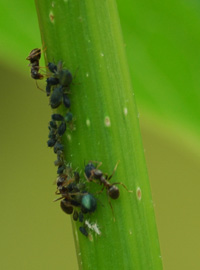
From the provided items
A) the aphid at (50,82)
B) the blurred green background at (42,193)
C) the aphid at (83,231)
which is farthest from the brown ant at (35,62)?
the blurred green background at (42,193)

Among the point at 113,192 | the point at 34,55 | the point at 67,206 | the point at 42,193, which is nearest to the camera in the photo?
the point at 113,192

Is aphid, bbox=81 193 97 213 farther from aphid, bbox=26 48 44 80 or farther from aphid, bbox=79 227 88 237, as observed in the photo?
aphid, bbox=26 48 44 80

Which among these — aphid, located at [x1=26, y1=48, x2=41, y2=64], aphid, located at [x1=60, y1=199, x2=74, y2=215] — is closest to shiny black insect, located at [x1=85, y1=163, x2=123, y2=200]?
aphid, located at [x1=60, y1=199, x2=74, y2=215]

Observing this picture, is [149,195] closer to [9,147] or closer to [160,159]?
[160,159]

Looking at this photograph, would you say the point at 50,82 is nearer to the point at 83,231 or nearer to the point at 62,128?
the point at 62,128

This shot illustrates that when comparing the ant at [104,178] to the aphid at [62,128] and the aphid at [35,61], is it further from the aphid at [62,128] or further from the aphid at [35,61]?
the aphid at [35,61]

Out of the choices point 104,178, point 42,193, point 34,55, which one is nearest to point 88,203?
point 104,178
